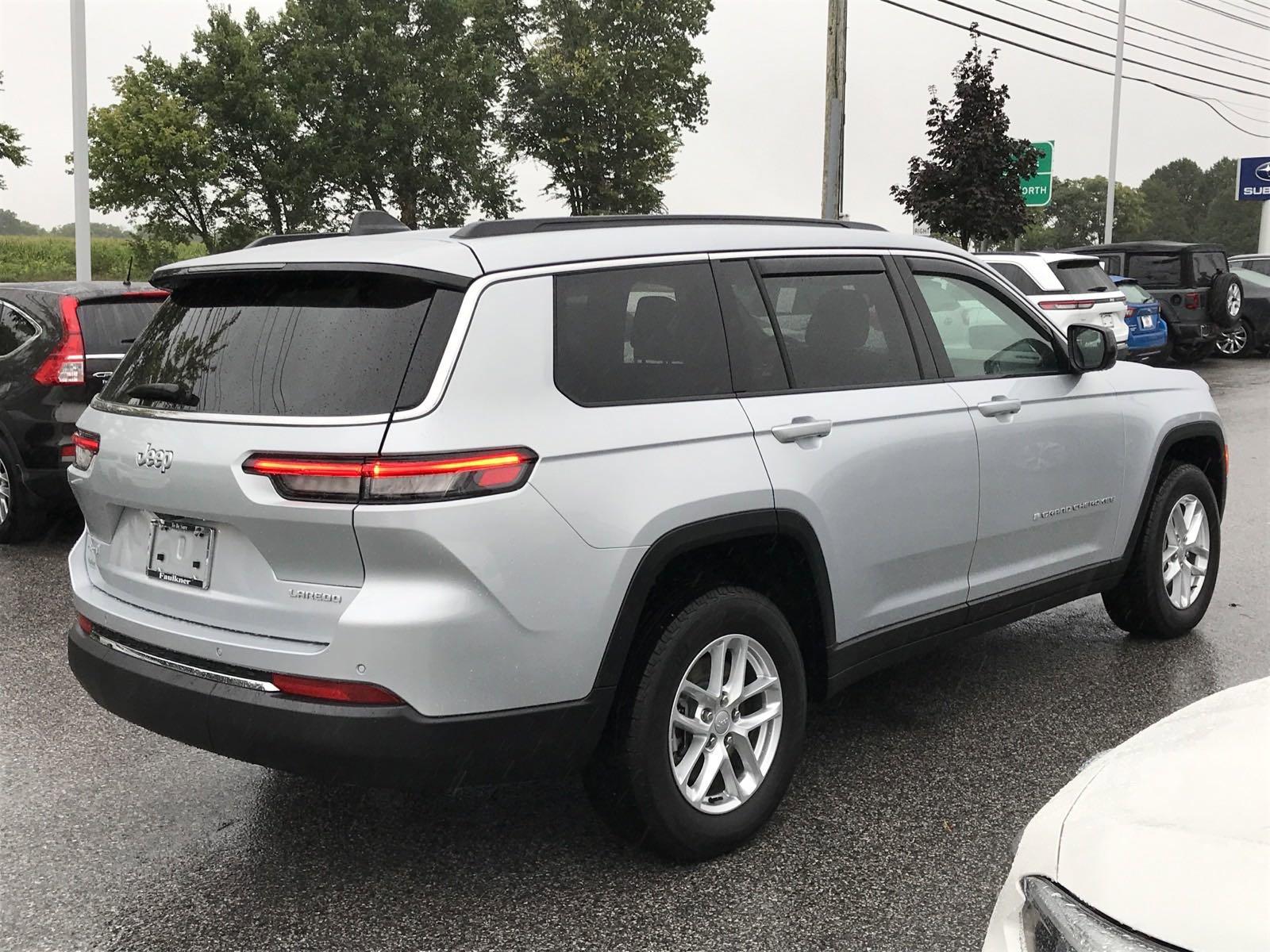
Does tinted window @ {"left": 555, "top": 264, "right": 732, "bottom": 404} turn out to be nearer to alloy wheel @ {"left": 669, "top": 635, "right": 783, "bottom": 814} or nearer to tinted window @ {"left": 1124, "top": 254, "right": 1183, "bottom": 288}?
alloy wheel @ {"left": 669, "top": 635, "right": 783, "bottom": 814}

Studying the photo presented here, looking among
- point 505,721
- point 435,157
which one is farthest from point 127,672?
point 435,157

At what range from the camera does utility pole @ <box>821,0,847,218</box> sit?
18203mm

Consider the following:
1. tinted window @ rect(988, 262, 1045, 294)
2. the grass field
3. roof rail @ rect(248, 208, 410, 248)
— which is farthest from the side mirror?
the grass field

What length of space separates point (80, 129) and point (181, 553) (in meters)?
16.6

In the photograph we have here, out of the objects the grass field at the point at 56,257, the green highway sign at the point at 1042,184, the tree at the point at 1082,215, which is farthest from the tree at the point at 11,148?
the tree at the point at 1082,215

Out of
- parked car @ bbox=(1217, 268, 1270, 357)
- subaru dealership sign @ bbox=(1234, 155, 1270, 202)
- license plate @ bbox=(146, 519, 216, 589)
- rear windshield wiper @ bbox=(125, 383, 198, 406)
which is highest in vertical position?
subaru dealership sign @ bbox=(1234, 155, 1270, 202)

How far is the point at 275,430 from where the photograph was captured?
9.93 feet

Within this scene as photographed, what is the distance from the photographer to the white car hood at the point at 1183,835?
5.55 feet

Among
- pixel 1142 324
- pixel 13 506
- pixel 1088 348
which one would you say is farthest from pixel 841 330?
pixel 1142 324

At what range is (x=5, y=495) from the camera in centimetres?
795

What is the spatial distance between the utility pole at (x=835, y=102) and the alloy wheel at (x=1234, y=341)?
843cm

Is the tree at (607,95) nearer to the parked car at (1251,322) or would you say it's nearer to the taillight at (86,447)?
the parked car at (1251,322)

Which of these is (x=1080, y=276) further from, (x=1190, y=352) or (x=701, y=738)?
(x=701, y=738)

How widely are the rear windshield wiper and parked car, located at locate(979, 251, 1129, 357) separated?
11.6 m
